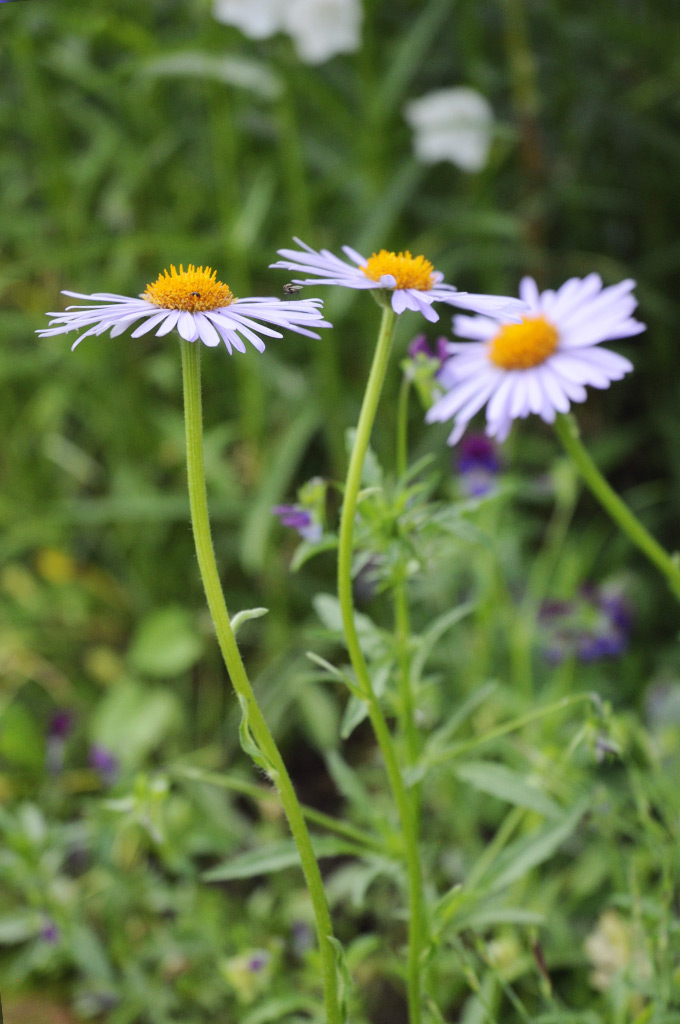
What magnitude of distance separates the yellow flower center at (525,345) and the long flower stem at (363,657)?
0.37ft

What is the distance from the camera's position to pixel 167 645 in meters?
1.03

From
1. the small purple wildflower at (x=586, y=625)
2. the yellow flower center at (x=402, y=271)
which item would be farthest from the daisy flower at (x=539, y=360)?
the small purple wildflower at (x=586, y=625)

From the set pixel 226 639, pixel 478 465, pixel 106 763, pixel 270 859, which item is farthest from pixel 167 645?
pixel 226 639

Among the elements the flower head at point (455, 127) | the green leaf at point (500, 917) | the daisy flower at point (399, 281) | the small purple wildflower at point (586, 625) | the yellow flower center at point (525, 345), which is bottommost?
the green leaf at point (500, 917)

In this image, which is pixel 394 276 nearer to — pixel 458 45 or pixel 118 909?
pixel 118 909

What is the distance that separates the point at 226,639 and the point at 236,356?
77 centimetres

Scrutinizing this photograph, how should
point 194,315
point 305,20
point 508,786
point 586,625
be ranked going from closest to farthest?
1. point 194,315
2. point 508,786
3. point 586,625
4. point 305,20

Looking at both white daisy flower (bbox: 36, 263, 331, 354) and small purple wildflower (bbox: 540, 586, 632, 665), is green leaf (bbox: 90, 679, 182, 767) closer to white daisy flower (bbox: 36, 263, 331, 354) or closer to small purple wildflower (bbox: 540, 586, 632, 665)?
small purple wildflower (bbox: 540, 586, 632, 665)

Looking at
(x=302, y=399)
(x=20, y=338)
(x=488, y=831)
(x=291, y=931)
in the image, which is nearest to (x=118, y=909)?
(x=291, y=931)

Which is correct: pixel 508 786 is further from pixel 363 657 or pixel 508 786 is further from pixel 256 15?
pixel 256 15

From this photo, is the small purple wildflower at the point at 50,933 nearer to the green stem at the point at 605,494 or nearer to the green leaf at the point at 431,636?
the green leaf at the point at 431,636

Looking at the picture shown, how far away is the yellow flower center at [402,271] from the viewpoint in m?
0.34

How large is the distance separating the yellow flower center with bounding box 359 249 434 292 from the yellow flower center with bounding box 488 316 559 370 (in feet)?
0.46

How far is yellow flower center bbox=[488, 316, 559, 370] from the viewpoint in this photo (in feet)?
1.58
